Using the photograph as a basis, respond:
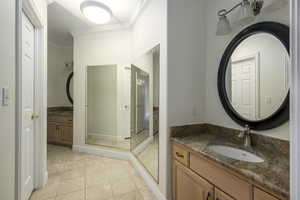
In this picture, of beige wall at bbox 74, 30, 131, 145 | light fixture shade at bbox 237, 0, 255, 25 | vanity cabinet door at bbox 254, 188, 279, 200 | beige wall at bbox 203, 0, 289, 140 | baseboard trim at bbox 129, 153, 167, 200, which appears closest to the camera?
vanity cabinet door at bbox 254, 188, 279, 200

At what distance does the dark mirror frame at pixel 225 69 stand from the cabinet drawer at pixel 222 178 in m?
0.57

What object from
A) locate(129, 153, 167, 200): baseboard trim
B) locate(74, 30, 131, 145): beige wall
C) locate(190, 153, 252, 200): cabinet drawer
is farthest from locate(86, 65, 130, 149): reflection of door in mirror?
locate(190, 153, 252, 200): cabinet drawer

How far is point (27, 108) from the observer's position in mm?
1694

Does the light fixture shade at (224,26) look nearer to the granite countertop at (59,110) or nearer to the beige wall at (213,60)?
the beige wall at (213,60)

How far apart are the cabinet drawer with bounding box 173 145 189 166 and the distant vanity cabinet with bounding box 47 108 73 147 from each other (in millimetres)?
2846

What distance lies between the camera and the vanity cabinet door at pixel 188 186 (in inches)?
44.5

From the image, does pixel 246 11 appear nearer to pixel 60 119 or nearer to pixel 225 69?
pixel 225 69

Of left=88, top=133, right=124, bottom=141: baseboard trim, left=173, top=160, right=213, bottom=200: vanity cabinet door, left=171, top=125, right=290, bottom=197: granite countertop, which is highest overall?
left=171, top=125, right=290, bottom=197: granite countertop

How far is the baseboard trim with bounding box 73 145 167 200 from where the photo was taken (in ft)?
6.13

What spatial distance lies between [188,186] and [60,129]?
333cm

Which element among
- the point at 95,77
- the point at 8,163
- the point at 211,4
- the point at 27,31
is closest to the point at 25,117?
the point at 8,163

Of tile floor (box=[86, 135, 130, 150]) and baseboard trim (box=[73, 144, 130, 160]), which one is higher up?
tile floor (box=[86, 135, 130, 150])

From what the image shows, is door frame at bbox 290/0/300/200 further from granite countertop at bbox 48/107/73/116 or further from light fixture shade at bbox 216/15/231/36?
granite countertop at bbox 48/107/73/116

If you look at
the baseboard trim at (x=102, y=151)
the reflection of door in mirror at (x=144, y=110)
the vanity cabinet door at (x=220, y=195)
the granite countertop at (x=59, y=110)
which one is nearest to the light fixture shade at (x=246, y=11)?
the reflection of door in mirror at (x=144, y=110)
